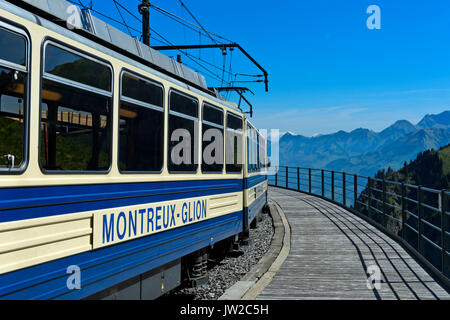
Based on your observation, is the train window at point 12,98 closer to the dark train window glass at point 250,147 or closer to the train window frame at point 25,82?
the train window frame at point 25,82

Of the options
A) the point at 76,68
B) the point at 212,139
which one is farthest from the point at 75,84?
the point at 212,139

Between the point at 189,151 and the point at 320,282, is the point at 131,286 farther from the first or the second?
the point at 320,282

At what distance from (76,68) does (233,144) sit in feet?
16.3

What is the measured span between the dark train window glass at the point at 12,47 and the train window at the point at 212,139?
369cm

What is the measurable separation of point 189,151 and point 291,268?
2900mm

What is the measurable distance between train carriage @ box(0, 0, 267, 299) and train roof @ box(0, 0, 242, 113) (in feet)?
0.05

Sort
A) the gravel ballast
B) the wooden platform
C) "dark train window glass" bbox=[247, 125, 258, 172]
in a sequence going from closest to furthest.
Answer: the wooden platform, the gravel ballast, "dark train window glass" bbox=[247, 125, 258, 172]

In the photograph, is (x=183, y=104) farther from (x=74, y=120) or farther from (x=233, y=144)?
(x=233, y=144)

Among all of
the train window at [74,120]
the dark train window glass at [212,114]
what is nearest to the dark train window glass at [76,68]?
the train window at [74,120]

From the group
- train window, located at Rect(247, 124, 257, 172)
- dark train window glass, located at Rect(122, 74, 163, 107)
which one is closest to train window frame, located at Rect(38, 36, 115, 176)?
dark train window glass, located at Rect(122, 74, 163, 107)

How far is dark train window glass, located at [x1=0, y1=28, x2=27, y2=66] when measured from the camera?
304 cm

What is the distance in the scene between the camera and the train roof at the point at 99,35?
3.53m

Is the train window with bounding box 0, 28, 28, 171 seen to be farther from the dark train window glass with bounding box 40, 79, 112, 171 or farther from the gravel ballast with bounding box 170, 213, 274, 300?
the gravel ballast with bounding box 170, 213, 274, 300

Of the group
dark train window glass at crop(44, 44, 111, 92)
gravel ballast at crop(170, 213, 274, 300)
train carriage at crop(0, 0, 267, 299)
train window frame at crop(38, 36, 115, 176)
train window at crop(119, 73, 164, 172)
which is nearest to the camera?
train carriage at crop(0, 0, 267, 299)
